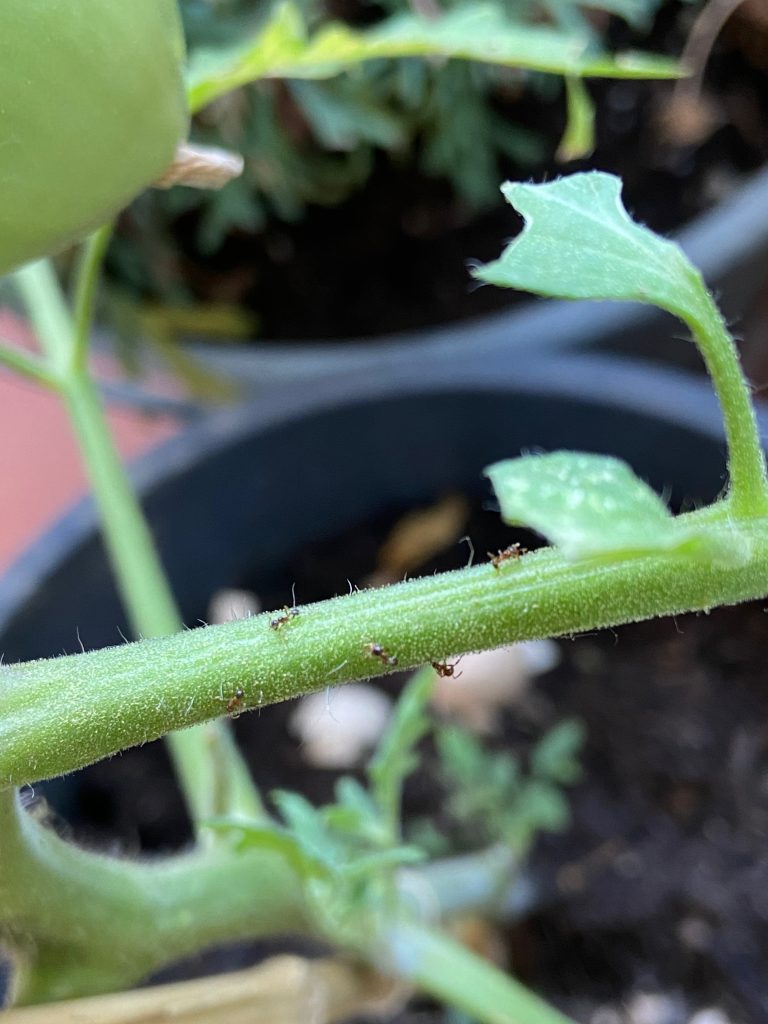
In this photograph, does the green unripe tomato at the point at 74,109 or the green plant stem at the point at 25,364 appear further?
the green plant stem at the point at 25,364

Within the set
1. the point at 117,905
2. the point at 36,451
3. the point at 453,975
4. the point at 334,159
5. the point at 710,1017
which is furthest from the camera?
the point at 36,451

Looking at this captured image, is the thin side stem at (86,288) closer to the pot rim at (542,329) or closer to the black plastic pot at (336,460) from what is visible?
the black plastic pot at (336,460)

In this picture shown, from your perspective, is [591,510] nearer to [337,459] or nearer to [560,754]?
[560,754]

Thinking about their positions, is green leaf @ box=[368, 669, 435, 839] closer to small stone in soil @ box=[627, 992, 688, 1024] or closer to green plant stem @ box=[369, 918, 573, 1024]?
green plant stem @ box=[369, 918, 573, 1024]

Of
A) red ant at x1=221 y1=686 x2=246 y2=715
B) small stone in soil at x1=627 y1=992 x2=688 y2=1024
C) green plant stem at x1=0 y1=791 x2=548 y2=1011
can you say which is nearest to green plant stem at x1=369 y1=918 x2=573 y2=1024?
green plant stem at x1=0 y1=791 x2=548 y2=1011

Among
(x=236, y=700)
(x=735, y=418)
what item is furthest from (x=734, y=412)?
(x=236, y=700)

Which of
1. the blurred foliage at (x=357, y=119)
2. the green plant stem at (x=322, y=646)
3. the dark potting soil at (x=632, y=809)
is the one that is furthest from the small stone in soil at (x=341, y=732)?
the green plant stem at (x=322, y=646)
